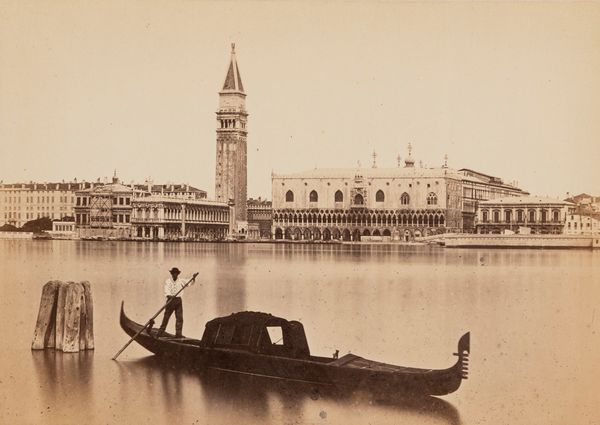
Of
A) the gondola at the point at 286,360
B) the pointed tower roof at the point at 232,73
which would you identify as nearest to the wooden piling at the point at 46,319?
the gondola at the point at 286,360

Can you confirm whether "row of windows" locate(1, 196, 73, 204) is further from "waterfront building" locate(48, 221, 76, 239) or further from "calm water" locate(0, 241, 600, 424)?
"calm water" locate(0, 241, 600, 424)

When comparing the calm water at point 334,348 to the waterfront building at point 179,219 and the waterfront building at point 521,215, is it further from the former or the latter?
the waterfront building at point 179,219

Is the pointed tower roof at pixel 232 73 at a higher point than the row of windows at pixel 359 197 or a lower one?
higher

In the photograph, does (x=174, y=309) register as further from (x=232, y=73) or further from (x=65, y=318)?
(x=232, y=73)

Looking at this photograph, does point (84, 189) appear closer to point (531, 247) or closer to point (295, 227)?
point (295, 227)

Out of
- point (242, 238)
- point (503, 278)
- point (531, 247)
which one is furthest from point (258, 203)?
point (503, 278)

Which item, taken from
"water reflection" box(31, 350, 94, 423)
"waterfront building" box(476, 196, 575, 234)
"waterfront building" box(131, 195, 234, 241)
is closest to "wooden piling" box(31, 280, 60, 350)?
"water reflection" box(31, 350, 94, 423)
